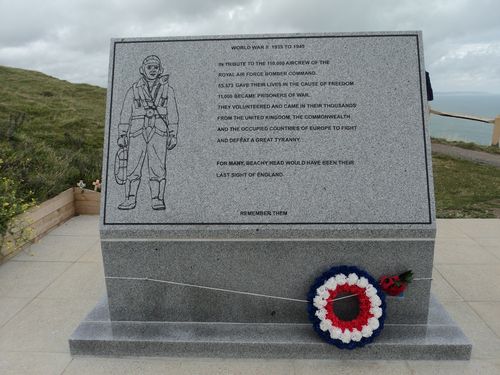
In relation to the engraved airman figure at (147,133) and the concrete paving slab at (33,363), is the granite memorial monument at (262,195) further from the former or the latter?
the concrete paving slab at (33,363)

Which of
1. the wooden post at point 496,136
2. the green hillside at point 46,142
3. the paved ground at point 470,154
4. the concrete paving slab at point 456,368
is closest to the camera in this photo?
the concrete paving slab at point 456,368

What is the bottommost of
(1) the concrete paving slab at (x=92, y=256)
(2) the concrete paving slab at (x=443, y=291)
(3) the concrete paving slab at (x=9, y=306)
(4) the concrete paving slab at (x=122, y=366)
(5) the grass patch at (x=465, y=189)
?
(4) the concrete paving slab at (x=122, y=366)

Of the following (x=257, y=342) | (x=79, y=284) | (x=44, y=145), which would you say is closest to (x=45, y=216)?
(x=79, y=284)

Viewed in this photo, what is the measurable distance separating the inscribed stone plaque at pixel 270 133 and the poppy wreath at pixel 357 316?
1.49 feet

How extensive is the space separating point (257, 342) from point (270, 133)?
1.73m

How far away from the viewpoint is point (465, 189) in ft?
32.4

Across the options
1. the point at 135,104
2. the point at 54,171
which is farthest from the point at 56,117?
the point at 135,104

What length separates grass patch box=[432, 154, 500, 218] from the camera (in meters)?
8.00

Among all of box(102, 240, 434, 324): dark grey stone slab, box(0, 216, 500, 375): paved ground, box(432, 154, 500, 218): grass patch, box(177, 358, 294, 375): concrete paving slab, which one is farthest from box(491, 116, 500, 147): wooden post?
box(177, 358, 294, 375): concrete paving slab

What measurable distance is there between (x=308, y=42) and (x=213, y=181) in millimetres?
1511

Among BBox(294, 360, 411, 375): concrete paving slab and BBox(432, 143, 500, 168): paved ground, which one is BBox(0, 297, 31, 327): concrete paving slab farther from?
BBox(432, 143, 500, 168): paved ground

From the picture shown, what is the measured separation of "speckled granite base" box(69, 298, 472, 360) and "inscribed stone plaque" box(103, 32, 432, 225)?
0.93m

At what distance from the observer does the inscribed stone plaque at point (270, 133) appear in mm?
3643

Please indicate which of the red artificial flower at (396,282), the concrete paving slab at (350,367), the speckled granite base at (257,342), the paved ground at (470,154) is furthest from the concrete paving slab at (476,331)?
the paved ground at (470,154)
